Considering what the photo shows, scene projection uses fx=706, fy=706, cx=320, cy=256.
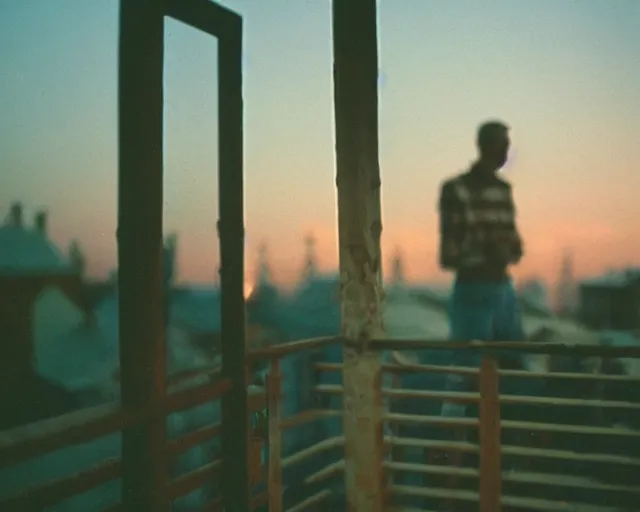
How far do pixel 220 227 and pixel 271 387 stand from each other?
0.92 metres

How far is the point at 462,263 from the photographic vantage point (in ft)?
10.9

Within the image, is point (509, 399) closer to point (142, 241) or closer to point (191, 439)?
A: point (191, 439)

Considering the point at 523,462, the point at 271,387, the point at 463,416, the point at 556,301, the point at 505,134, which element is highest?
the point at 505,134

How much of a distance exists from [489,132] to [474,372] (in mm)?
1172

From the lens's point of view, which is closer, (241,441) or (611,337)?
(241,441)

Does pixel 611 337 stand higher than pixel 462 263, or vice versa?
pixel 462 263

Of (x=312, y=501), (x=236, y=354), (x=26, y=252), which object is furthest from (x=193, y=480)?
(x=312, y=501)

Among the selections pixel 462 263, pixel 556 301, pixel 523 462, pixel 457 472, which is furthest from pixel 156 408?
pixel 556 301

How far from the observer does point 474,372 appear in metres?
3.00

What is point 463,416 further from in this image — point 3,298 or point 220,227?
point 3,298

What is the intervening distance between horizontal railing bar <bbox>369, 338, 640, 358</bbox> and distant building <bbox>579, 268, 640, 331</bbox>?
1.83 metres

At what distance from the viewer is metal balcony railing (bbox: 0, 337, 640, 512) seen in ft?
5.01

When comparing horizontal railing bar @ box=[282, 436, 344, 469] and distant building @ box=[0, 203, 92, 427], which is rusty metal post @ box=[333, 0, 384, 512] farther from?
distant building @ box=[0, 203, 92, 427]

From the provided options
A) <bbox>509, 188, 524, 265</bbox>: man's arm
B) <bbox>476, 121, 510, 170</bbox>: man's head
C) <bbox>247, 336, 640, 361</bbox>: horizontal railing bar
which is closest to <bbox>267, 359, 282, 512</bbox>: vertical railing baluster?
<bbox>247, 336, 640, 361</bbox>: horizontal railing bar
